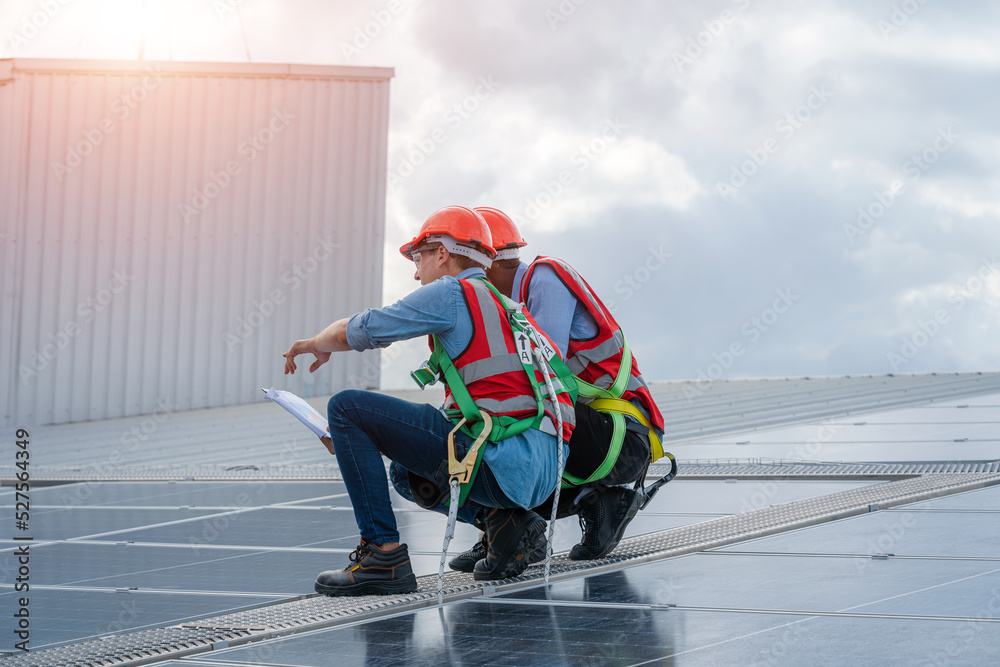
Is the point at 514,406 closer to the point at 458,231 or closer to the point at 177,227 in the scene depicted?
the point at 458,231

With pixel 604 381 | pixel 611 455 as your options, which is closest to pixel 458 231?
pixel 604 381

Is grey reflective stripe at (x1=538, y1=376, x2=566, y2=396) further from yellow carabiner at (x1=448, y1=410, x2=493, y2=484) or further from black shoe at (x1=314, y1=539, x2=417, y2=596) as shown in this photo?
black shoe at (x1=314, y1=539, x2=417, y2=596)

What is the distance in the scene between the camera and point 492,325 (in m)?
3.63

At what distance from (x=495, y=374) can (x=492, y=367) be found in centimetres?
3

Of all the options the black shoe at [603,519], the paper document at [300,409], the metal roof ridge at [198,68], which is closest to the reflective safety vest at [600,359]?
the black shoe at [603,519]

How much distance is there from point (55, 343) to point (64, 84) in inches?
162

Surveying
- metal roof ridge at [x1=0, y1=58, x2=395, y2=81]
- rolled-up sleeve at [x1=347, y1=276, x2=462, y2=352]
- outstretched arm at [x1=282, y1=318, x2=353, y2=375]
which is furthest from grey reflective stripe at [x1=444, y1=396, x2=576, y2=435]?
metal roof ridge at [x1=0, y1=58, x2=395, y2=81]

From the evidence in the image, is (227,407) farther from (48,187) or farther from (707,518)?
(707,518)

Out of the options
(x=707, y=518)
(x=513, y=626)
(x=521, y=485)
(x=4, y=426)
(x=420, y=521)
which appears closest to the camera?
(x=513, y=626)

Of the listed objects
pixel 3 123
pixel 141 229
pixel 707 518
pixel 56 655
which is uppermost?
pixel 3 123

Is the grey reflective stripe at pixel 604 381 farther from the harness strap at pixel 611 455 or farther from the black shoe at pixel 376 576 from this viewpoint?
the black shoe at pixel 376 576

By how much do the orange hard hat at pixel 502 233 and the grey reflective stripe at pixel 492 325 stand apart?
829mm

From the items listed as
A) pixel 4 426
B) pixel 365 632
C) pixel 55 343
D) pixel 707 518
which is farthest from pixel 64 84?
pixel 365 632

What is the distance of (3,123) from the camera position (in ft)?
55.2
